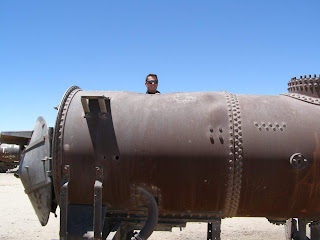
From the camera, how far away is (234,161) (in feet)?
11.5

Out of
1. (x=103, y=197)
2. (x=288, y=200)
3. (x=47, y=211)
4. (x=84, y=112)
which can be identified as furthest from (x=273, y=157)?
(x=47, y=211)

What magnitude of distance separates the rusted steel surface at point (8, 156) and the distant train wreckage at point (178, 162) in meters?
13.0

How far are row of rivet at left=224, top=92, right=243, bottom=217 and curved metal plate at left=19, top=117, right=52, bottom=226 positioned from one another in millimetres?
2112

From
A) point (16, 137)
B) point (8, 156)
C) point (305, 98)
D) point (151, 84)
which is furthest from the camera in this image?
point (8, 156)

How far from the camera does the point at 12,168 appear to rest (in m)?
21.5

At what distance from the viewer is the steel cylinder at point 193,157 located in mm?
3494

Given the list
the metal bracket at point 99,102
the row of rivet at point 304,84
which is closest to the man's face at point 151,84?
the metal bracket at point 99,102

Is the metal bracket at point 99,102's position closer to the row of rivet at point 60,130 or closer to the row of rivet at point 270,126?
the row of rivet at point 60,130

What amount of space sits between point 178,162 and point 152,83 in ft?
7.56

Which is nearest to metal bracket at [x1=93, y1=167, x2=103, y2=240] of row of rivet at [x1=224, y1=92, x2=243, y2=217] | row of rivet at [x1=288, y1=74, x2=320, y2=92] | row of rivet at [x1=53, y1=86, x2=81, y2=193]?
row of rivet at [x1=53, y1=86, x2=81, y2=193]

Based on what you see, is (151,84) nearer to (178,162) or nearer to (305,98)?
(178,162)

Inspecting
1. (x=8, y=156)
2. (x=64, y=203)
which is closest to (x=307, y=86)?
(x=64, y=203)

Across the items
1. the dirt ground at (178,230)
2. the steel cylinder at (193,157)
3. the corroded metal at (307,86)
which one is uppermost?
the corroded metal at (307,86)

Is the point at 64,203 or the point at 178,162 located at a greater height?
the point at 178,162
